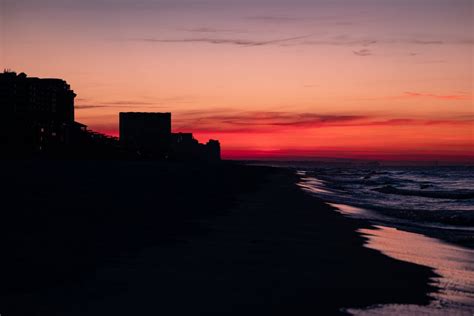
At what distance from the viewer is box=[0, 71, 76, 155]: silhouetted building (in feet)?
326

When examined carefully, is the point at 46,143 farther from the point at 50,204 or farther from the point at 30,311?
the point at 30,311

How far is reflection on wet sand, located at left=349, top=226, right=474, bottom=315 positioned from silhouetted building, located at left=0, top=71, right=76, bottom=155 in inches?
3301

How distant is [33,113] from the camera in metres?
126

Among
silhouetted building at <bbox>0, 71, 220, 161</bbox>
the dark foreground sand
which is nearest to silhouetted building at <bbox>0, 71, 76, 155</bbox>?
silhouetted building at <bbox>0, 71, 220, 161</bbox>

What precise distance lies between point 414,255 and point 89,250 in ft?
23.3

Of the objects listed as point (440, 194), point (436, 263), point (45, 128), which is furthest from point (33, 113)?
point (436, 263)

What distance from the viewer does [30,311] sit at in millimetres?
6156

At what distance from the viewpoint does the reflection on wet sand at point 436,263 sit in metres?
7.34

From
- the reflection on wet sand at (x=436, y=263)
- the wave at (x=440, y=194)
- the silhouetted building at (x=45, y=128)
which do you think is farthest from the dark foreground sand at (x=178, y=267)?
the silhouetted building at (x=45, y=128)

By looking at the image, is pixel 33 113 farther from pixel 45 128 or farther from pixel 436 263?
pixel 436 263

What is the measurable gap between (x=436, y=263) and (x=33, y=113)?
124922 mm

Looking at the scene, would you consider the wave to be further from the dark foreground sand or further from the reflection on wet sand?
the dark foreground sand

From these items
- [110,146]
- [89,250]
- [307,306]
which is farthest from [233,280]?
[110,146]

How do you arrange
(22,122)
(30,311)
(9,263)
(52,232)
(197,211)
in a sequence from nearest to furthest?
(30,311) → (9,263) → (52,232) → (197,211) → (22,122)
